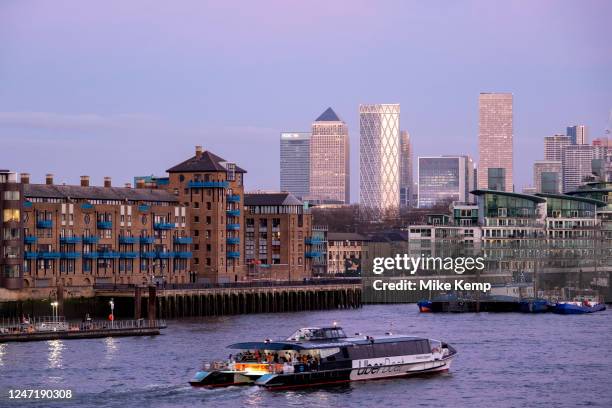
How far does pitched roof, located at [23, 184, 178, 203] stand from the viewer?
175 m

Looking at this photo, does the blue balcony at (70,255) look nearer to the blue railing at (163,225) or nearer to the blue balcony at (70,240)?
the blue balcony at (70,240)

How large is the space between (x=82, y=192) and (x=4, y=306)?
2579 cm

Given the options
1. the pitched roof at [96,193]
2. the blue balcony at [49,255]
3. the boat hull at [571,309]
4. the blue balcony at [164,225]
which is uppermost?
the pitched roof at [96,193]

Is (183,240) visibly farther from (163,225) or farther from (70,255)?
(70,255)

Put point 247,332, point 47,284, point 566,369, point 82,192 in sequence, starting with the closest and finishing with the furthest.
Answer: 1. point 566,369
2. point 247,332
3. point 47,284
4. point 82,192

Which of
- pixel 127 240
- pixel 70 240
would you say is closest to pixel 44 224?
pixel 70 240

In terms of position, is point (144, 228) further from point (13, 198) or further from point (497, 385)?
point (497, 385)

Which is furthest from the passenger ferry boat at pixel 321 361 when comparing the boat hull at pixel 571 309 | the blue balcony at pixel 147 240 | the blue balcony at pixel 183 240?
the boat hull at pixel 571 309

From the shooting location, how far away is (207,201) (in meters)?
197

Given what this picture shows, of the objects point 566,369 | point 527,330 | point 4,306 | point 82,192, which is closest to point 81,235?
point 82,192

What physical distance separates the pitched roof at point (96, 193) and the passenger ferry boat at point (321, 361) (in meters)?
68.3

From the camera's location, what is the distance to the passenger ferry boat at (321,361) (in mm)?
104750

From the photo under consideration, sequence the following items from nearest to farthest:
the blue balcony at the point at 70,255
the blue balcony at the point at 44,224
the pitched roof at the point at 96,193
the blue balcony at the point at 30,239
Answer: the blue balcony at the point at 30,239 < the blue balcony at the point at 44,224 < the blue balcony at the point at 70,255 < the pitched roof at the point at 96,193

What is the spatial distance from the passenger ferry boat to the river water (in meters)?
0.96
